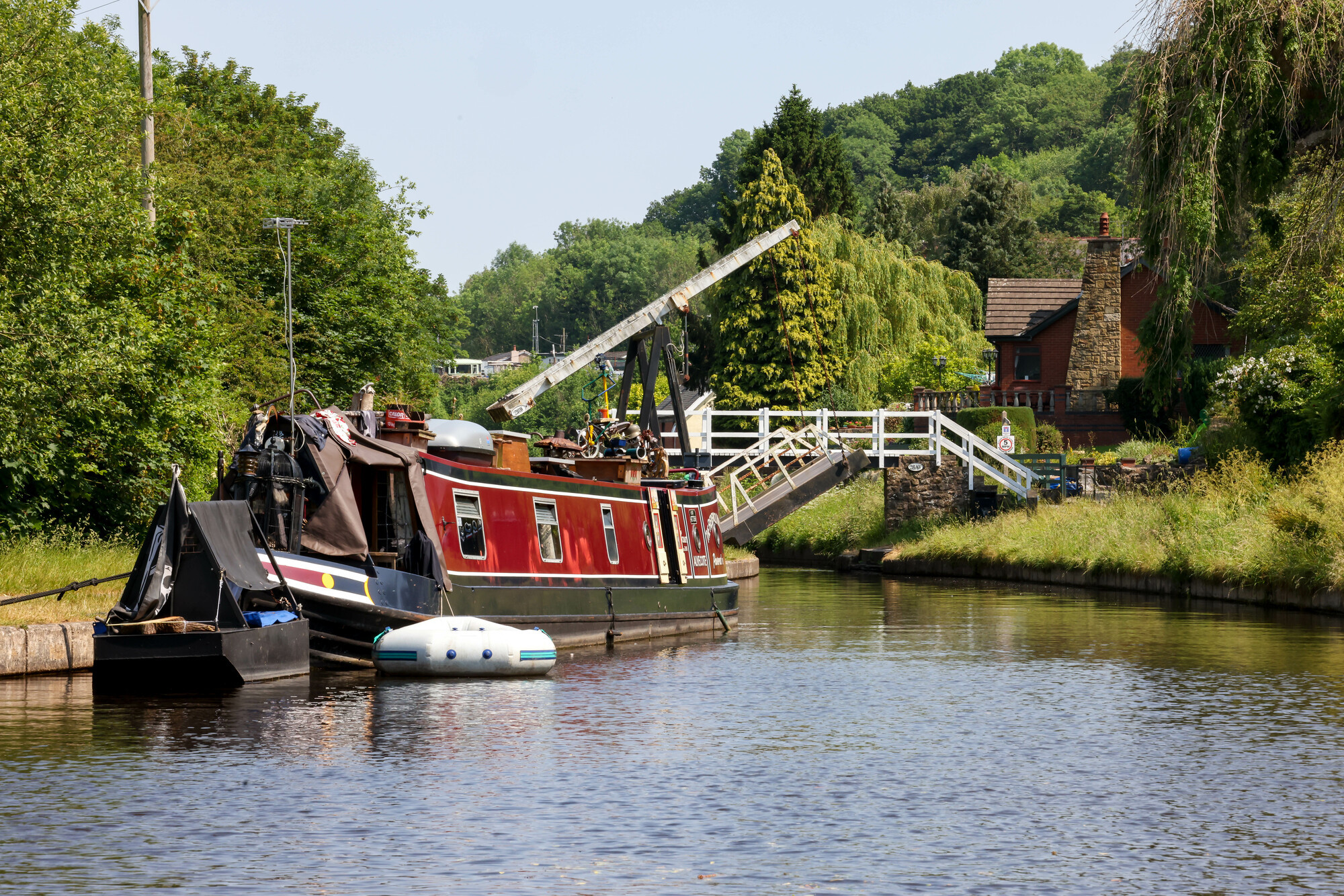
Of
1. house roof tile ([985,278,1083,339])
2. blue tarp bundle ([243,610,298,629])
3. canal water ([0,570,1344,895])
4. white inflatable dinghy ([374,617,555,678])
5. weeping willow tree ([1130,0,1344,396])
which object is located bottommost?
canal water ([0,570,1344,895])

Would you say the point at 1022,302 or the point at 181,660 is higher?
the point at 1022,302

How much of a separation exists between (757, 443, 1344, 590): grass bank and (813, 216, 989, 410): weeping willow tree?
1243 centimetres

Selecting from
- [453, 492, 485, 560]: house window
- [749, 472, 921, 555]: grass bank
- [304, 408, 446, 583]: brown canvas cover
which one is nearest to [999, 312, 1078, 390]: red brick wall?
[749, 472, 921, 555]: grass bank

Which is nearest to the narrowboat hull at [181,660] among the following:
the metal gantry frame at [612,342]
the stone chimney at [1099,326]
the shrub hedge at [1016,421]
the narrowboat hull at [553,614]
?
the narrowboat hull at [553,614]

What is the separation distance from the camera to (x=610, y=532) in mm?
27828

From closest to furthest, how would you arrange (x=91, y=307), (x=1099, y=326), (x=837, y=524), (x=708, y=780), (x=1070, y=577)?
(x=708, y=780)
(x=91, y=307)
(x=1070, y=577)
(x=837, y=524)
(x=1099, y=326)

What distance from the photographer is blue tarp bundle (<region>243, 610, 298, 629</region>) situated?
776 inches

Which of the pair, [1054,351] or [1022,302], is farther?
[1022,302]

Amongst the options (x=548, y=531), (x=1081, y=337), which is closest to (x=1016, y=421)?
(x=1081, y=337)

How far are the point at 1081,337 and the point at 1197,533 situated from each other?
79.8ft

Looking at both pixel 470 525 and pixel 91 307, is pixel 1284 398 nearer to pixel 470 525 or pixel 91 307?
pixel 470 525

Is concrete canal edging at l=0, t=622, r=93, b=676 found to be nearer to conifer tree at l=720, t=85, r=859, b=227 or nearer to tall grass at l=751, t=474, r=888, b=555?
tall grass at l=751, t=474, r=888, b=555

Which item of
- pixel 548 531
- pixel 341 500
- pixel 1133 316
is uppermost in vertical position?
pixel 1133 316

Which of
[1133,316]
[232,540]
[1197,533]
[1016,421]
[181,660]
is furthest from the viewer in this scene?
[1133,316]
